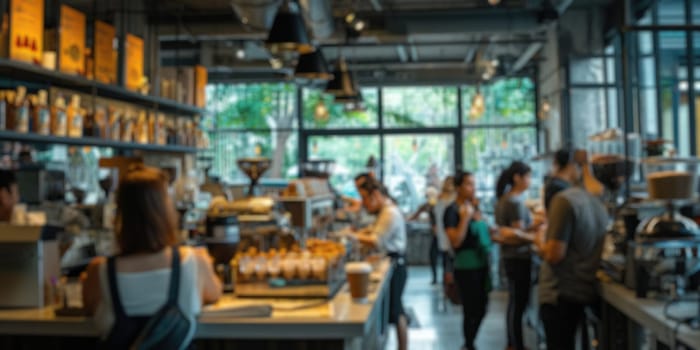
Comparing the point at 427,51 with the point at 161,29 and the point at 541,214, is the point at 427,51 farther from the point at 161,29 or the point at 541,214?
the point at 541,214

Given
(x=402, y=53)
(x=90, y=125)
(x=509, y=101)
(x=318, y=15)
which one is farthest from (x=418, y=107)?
(x=90, y=125)

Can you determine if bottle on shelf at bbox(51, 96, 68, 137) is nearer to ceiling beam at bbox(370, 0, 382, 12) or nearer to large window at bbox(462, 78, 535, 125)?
ceiling beam at bbox(370, 0, 382, 12)

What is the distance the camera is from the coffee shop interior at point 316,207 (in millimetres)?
3115

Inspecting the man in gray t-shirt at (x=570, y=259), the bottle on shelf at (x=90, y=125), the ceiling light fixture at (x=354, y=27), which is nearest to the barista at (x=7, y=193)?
the bottle on shelf at (x=90, y=125)

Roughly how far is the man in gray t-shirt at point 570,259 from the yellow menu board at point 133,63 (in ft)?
13.4

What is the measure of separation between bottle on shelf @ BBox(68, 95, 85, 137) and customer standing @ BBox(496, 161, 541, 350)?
3.40m

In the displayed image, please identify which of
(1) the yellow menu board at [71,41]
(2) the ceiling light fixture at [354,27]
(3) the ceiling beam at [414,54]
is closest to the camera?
(1) the yellow menu board at [71,41]

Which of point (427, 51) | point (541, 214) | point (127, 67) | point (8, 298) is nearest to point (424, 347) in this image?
point (541, 214)

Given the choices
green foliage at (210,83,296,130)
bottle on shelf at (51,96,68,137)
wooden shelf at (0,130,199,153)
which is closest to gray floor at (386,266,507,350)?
wooden shelf at (0,130,199,153)

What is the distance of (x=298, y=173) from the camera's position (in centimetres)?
1459

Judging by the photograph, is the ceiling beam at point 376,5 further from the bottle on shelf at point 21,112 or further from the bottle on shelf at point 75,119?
the bottle on shelf at point 21,112

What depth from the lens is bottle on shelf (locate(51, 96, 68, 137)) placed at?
209 inches

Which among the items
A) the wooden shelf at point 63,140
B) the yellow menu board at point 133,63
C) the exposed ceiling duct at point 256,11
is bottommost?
the wooden shelf at point 63,140

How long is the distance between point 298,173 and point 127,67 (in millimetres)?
8045
